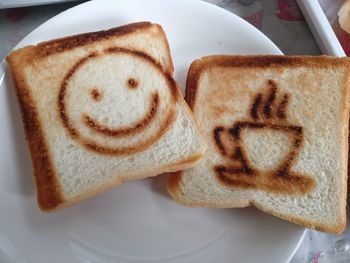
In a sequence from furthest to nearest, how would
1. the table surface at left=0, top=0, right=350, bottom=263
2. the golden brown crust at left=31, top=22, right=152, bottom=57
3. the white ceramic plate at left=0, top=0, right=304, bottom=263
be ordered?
the table surface at left=0, top=0, right=350, bottom=263
the golden brown crust at left=31, top=22, right=152, bottom=57
the white ceramic plate at left=0, top=0, right=304, bottom=263

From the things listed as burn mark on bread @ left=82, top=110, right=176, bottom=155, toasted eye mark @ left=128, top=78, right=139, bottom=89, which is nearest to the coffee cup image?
burn mark on bread @ left=82, top=110, right=176, bottom=155

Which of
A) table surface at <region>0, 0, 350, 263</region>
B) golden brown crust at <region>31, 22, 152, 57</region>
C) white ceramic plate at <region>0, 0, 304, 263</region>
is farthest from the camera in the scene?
table surface at <region>0, 0, 350, 263</region>

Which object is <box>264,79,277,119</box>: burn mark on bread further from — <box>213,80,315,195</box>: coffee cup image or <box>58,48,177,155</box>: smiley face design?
<box>58,48,177,155</box>: smiley face design

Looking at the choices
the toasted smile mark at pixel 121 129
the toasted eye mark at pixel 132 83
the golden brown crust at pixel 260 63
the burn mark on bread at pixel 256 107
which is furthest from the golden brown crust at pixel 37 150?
the burn mark on bread at pixel 256 107

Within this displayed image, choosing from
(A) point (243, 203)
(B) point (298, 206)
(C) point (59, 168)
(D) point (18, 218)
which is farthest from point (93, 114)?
(B) point (298, 206)

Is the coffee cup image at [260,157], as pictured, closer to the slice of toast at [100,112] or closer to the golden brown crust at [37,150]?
the slice of toast at [100,112]

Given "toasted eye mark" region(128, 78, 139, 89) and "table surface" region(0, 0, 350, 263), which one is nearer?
"toasted eye mark" region(128, 78, 139, 89)

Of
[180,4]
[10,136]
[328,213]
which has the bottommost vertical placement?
[328,213]

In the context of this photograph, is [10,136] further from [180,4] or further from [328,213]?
[328,213]
